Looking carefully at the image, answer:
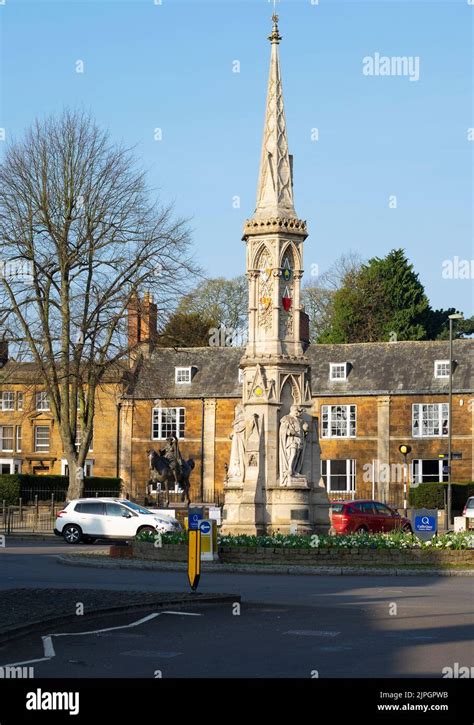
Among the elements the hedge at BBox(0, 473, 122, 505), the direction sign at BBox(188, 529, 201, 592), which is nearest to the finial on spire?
the direction sign at BBox(188, 529, 201, 592)

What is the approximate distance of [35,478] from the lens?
57094mm

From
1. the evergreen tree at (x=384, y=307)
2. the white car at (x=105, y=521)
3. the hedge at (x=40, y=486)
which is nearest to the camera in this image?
the white car at (x=105, y=521)

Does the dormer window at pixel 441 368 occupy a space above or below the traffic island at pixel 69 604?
above

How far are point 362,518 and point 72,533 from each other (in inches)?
365

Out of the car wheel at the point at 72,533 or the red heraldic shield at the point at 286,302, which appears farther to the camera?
the car wheel at the point at 72,533

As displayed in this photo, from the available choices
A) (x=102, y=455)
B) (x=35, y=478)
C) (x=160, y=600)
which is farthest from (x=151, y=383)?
(x=160, y=600)

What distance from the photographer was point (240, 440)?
3100 cm

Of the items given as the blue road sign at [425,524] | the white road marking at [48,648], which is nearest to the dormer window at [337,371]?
the blue road sign at [425,524]

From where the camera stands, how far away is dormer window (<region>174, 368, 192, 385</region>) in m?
65.9

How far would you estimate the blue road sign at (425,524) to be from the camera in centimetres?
2970

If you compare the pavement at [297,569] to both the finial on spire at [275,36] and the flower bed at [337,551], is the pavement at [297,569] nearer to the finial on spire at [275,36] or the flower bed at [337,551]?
the flower bed at [337,551]

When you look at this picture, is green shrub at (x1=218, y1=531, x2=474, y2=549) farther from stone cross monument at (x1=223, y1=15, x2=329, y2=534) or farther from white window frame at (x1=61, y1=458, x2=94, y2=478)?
white window frame at (x1=61, y1=458, x2=94, y2=478)

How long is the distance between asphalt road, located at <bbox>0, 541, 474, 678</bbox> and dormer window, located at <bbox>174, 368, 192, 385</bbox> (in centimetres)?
4266
